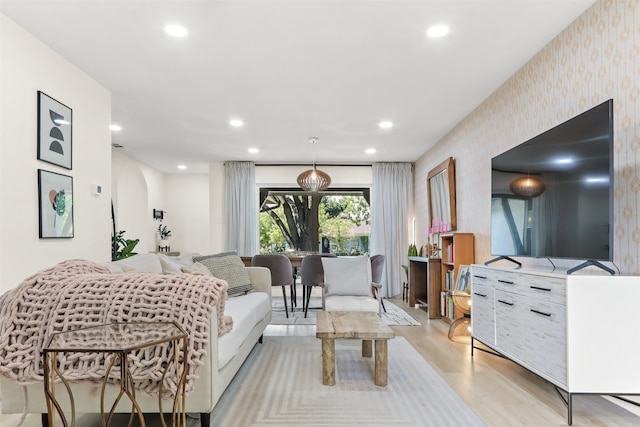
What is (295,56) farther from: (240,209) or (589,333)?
(240,209)

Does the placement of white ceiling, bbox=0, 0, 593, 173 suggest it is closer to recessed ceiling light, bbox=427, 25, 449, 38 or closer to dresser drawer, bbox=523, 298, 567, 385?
recessed ceiling light, bbox=427, 25, 449, 38

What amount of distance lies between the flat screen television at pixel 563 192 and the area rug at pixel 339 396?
3.71 ft

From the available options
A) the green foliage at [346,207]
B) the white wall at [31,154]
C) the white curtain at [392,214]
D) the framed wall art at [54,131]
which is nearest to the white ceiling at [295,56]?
the white wall at [31,154]

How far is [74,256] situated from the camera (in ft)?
10.6

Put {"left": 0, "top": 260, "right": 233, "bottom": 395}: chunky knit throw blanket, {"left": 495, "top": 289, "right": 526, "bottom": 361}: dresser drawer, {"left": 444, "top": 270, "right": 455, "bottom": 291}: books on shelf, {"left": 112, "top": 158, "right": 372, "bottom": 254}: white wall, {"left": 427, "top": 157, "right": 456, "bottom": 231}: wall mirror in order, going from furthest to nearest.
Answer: {"left": 112, "top": 158, "right": 372, "bottom": 254}: white wall < {"left": 427, "top": 157, "right": 456, "bottom": 231}: wall mirror < {"left": 444, "top": 270, "right": 455, "bottom": 291}: books on shelf < {"left": 495, "top": 289, "right": 526, "bottom": 361}: dresser drawer < {"left": 0, "top": 260, "right": 233, "bottom": 395}: chunky knit throw blanket

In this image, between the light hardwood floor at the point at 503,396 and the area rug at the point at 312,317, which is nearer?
the light hardwood floor at the point at 503,396

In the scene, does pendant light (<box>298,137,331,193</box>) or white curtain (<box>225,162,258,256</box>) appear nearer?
pendant light (<box>298,137,331,193</box>)

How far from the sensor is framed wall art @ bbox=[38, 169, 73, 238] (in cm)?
284

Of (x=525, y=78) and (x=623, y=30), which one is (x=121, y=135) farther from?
(x=623, y=30)

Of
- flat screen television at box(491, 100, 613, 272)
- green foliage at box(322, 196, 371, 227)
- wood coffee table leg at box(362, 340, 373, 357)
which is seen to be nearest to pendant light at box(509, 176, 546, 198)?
flat screen television at box(491, 100, 613, 272)

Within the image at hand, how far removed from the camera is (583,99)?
102 inches

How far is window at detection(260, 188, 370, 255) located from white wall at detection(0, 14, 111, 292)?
169 inches

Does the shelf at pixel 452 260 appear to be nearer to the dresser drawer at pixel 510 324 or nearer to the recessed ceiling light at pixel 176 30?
the dresser drawer at pixel 510 324

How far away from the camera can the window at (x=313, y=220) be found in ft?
25.1
